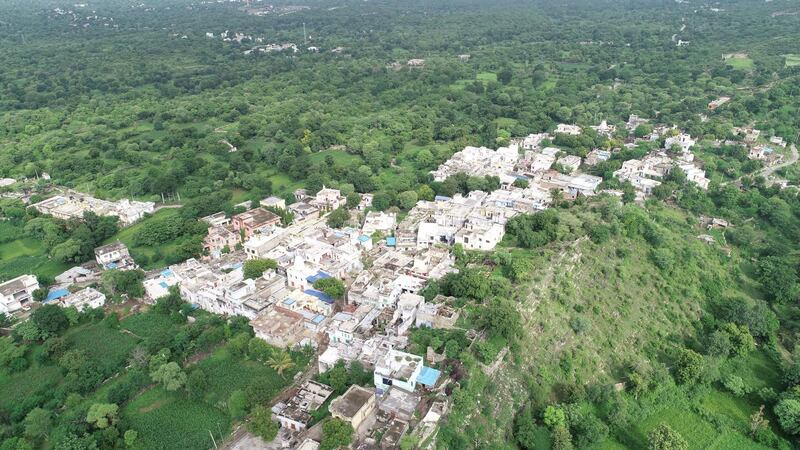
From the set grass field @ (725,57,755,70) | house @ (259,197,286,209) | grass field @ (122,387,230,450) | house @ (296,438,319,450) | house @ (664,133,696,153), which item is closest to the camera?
house @ (296,438,319,450)

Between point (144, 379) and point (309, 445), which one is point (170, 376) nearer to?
point (144, 379)

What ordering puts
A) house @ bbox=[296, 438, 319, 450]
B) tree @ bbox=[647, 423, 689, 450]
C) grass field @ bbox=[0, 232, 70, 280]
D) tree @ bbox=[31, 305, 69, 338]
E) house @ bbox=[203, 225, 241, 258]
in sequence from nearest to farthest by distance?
1. house @ bbox=[296, 438, 319, 450]
2. tree @ bbox=[647, 423, 689, 450]
3. tree @ bbox=[31, 305, 69, 338]
4. grass field @ bbox=[0, 232, 70, 280]
5. house @ bbox=[203, 225, 241, 258]

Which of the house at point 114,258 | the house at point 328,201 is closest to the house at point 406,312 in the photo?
the house at point 328,201

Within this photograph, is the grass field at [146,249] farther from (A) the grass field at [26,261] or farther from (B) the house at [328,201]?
(B) the house at [328,201]

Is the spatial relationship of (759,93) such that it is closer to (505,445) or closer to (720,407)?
(720,407)

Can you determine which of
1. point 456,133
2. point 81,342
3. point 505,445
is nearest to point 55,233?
point 81,342

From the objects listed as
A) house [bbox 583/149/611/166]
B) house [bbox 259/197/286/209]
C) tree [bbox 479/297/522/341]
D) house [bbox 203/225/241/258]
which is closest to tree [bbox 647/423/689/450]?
tree [bbox 479/297/522/341]

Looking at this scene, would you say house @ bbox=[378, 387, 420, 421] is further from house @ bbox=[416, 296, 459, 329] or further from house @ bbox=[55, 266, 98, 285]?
house @ bbox=[55, 266, 98, 285]
